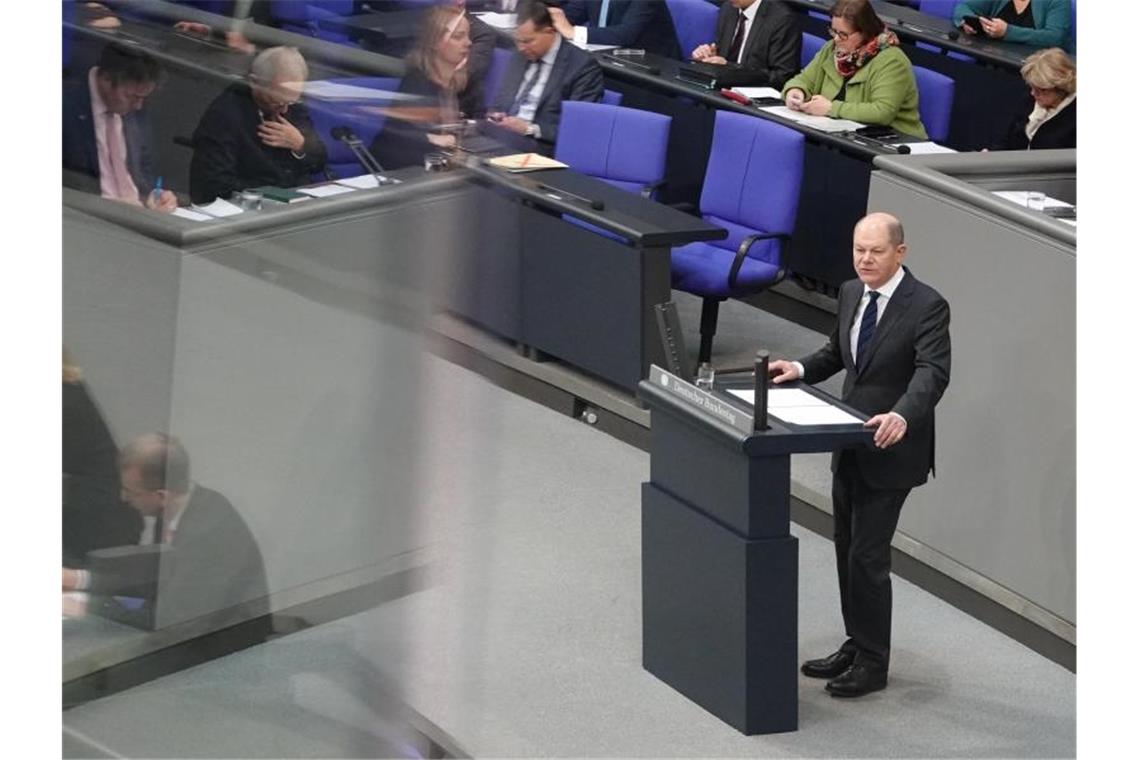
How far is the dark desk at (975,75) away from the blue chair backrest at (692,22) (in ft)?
3.76

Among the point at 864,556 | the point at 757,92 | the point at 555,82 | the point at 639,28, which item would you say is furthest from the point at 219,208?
the point at 639,28

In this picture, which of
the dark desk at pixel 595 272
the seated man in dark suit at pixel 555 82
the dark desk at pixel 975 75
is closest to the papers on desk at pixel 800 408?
the dark desk at pixel 595 272

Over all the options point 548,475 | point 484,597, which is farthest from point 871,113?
point 484,597

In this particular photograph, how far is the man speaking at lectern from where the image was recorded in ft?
16.6

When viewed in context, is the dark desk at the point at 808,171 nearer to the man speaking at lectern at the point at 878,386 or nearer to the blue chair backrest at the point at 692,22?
the blue chair backrest at the point at 692,22

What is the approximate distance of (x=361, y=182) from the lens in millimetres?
1166

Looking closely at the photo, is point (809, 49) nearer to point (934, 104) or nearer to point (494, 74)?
point (934, 104)

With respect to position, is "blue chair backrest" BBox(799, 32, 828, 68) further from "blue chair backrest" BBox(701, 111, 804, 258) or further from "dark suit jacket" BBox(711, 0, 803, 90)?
"blue chair backrest" BBox(701, 111, 804, 258)

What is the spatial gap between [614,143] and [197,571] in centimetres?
715

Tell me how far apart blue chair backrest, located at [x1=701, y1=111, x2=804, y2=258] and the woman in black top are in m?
6.55

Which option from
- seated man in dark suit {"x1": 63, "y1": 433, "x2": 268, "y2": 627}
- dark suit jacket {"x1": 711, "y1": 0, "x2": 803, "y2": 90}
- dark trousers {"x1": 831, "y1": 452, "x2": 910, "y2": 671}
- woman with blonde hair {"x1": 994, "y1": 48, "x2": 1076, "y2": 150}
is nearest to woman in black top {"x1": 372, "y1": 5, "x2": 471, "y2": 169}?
seated man in dark suit {"x1": 63, "y1": 433, "x2": 268, "y2": 627}

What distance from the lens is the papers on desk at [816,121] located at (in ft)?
26.8

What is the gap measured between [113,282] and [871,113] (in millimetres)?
7386

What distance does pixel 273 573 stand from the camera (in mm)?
1224
